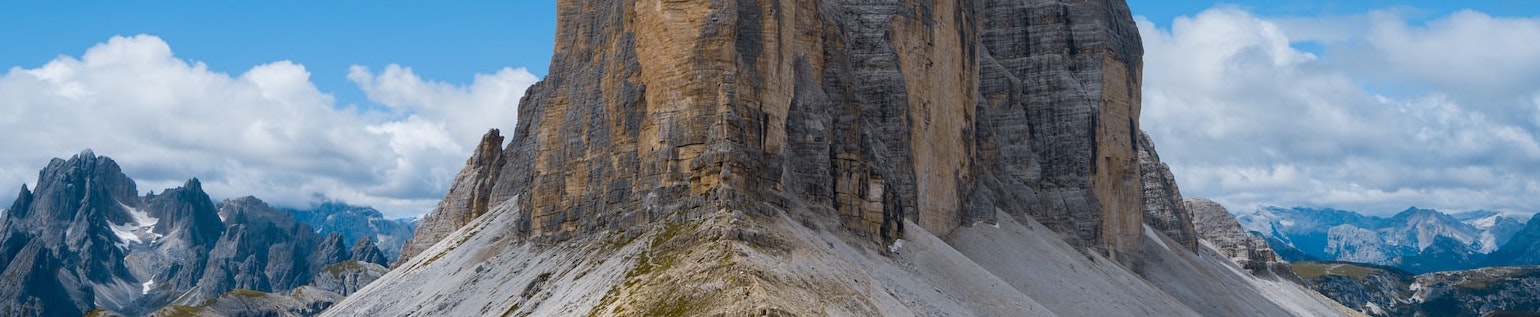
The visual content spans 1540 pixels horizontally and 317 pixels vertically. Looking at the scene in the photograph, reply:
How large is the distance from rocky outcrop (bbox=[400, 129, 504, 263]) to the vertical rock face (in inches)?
15.5

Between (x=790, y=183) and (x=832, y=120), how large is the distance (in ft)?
34.4

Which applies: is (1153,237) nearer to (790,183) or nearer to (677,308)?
(790,183)

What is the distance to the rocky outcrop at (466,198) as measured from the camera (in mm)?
157625

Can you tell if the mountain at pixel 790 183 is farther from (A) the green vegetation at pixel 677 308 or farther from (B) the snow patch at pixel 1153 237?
(B) the snow patch at pixel 1153 237

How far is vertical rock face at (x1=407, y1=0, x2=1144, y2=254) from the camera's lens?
315 feet

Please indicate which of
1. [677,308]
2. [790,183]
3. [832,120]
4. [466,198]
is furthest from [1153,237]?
[677,308]

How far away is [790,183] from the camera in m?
100

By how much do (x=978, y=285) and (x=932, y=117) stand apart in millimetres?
27130

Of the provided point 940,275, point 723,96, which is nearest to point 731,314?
point 723,96

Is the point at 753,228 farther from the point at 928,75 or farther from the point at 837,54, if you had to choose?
the point at 928,75

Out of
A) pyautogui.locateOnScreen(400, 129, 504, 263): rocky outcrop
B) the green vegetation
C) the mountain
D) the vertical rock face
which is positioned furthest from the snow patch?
the green vegetation

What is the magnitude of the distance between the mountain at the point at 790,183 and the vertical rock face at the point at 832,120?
0.20 metres

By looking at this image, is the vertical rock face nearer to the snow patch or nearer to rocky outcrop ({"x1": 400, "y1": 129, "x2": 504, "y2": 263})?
rocky outcrop ({"x1": 400, "y1": 129, "x2": 504, "y2": 263})

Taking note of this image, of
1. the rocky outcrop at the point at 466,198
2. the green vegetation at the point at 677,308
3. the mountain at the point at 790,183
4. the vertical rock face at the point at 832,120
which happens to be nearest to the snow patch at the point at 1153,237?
the vertical rock face at the point at 832,120
